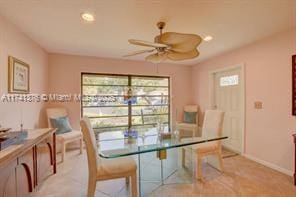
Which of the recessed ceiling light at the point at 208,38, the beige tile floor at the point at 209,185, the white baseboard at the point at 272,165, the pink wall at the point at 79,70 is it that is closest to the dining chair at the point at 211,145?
the beige tile floor at the point at 209,185

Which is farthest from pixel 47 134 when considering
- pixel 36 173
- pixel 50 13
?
pixel 50 13

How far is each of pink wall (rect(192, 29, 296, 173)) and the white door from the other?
252mm

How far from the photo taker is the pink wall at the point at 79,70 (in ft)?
12.9

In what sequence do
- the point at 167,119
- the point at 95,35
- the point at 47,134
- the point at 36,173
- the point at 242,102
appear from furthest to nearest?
the point at 167,119 → the point at 242,102 → the point at 95,35 → the point at 47,134 → the point at 36,173

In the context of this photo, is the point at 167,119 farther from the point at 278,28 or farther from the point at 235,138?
the point at 278,28

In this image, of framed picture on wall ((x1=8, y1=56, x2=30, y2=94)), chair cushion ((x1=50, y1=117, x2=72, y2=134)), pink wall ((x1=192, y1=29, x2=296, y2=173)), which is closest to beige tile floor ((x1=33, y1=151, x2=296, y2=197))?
pink wall ((x1=192, y1=29, x2=296, y2=173))

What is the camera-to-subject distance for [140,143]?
91.0 inches

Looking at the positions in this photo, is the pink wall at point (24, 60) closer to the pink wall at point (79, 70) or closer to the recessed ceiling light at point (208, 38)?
the pink wall at point (79, 70)

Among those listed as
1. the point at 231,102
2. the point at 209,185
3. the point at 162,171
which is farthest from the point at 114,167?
the point at 231,102

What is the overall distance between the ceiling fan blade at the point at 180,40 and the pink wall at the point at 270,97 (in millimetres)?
1769

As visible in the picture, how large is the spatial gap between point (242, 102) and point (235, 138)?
0.86 metres

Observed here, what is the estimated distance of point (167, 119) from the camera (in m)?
5.05

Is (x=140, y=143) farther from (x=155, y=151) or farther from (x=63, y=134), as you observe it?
(x=63, y=134)

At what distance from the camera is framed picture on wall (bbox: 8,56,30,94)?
2.39 m
